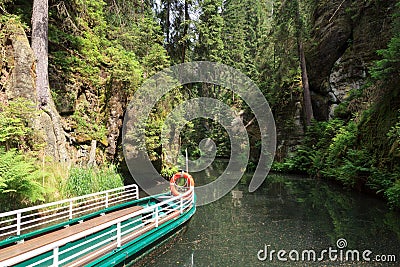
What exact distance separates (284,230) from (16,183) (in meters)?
6.60

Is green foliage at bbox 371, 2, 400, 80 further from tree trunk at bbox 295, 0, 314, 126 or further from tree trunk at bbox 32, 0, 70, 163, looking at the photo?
tree trunk at bbox 32, 0, 70, 163

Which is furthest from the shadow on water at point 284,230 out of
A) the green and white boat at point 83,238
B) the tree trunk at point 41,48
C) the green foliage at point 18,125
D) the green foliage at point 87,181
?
the tree trunk at point 41,48

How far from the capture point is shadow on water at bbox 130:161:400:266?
20.6 feet

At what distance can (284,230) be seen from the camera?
26.6ft

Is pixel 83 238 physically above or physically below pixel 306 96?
below

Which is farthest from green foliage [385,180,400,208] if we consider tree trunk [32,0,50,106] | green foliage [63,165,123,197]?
tree trunk [32,0,50,106]

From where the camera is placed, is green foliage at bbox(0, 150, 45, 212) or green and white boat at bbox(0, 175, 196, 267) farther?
green foliage at bbox(0, 150, 45, 212)

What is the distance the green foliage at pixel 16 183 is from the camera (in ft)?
21.9

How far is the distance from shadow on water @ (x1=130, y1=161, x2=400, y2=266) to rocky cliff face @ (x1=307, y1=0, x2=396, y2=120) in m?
9.61

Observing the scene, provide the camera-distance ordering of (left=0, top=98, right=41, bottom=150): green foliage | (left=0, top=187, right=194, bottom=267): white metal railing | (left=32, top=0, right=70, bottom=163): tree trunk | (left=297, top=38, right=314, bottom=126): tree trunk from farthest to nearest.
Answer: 1. (left=297, top=38, right=314, bottom=126): tree trunk
2. (left=32, top=0, right=70, bottom=163): tree trunk
3. (left=0, top=98, right=41, bottom=150): green foliage
4. (left=0, top=187, right=194, bottom=267): white metal railing

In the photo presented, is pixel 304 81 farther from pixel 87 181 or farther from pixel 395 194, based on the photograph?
pixel 87 181

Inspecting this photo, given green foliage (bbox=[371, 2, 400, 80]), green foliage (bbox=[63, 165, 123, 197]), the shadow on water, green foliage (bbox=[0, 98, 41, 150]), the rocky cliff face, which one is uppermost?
the rocky cliff face

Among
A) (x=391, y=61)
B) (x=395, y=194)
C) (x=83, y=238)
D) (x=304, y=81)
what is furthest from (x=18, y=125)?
(x=304, y=81)

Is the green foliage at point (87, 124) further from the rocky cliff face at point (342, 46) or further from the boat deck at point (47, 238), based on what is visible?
the rocky cliff face at point (342, 46)
